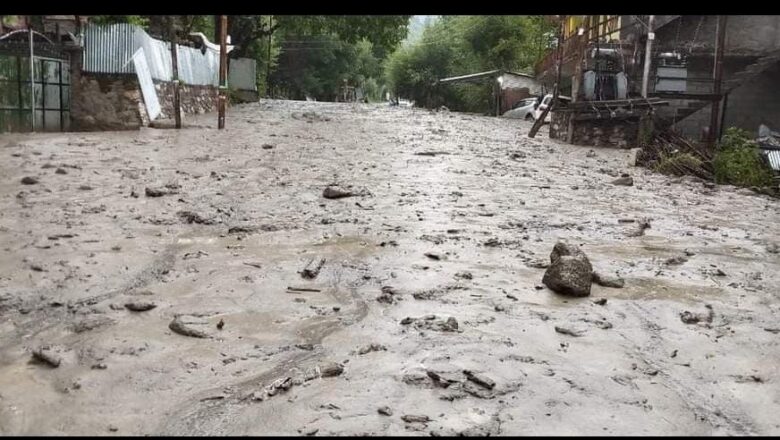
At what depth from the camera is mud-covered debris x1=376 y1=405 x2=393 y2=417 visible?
2737mm

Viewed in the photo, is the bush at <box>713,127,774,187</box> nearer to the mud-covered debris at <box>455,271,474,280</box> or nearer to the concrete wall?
the mud-covered debris at <box>455,271,474,280</box>

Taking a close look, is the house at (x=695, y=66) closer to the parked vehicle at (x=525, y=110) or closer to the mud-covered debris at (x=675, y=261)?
the parked vehicle at (x=525, y=110)

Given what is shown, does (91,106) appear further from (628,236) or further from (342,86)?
(342,86)

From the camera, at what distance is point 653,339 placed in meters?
3.78

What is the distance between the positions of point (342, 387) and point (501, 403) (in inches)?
26.6

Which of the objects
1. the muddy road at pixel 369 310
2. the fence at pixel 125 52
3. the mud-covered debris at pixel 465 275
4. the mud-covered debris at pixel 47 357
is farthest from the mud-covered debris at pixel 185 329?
the fence at pixel 125 52

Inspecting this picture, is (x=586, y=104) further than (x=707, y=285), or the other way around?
(x=586, y=104)

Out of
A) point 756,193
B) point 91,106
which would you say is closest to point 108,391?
point 756,193

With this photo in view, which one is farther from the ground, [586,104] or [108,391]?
[586,104]

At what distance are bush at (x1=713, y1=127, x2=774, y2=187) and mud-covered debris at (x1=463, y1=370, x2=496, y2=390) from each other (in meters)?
8.80

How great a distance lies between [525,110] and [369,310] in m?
26.0

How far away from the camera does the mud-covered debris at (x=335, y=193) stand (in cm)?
758

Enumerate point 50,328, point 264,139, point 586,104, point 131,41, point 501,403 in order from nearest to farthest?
point 501,403, point 50,328, point 264,139, point 131,41, point 586,104

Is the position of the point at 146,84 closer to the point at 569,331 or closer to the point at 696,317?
the point at 569,331
